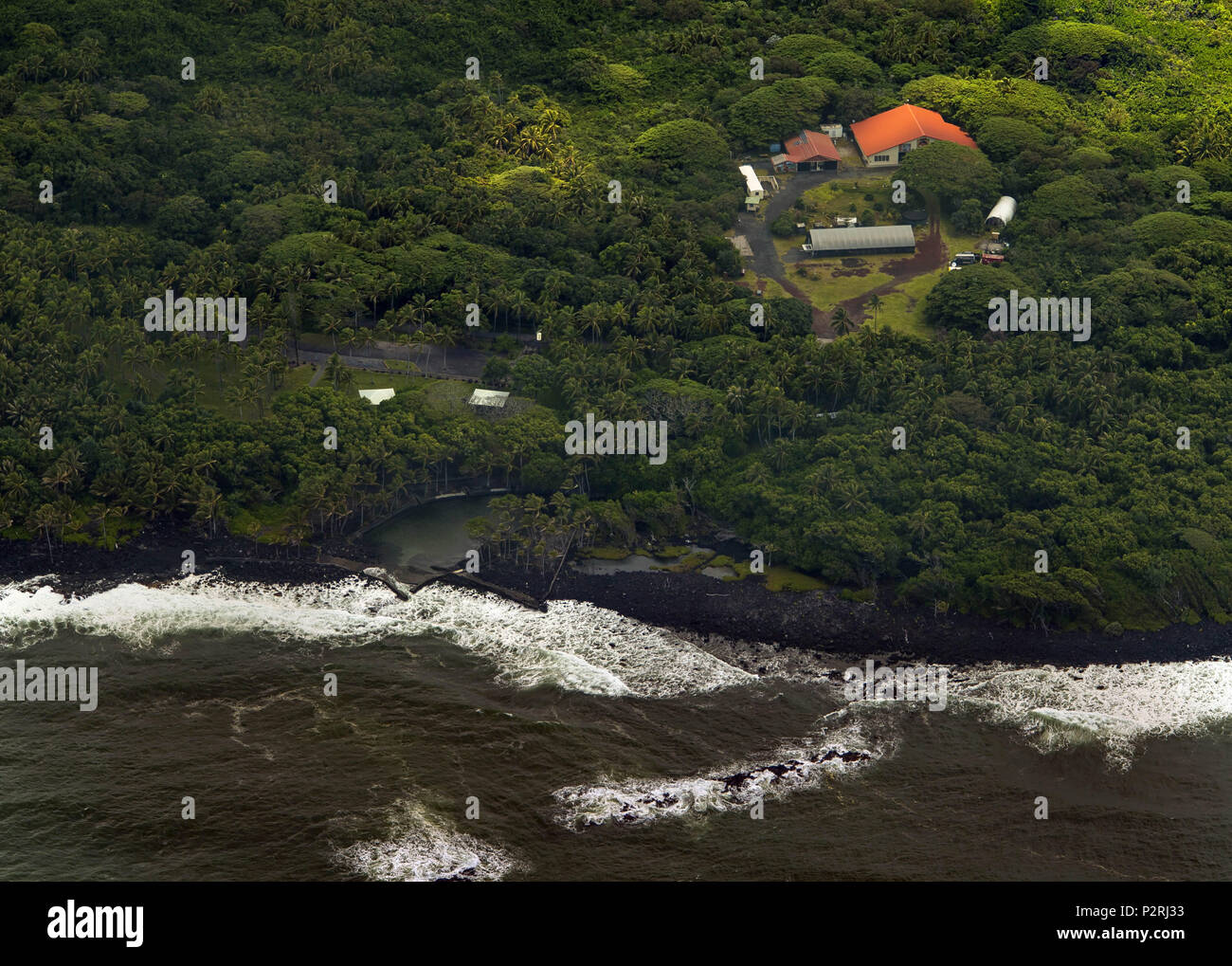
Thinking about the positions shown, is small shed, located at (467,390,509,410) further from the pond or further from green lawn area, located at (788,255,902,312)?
green lawn area, located at (788,255,902,312)

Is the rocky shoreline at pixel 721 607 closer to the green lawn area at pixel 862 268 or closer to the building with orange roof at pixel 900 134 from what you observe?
the green lawn area at pixel 862 268

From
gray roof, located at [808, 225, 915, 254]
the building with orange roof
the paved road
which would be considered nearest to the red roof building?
the building with orange roof

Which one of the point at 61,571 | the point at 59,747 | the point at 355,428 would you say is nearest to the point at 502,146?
the point at 355,428

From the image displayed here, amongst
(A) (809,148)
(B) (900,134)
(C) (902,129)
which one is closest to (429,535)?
(A) (809,148)

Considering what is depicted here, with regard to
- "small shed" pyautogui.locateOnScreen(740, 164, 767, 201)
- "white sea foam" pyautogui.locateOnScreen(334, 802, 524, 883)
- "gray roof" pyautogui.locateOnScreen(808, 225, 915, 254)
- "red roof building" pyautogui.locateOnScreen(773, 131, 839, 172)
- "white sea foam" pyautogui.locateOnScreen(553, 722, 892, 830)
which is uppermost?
"red roof building" pyautogui.locateOnScreen(773, 131, 839, 172)

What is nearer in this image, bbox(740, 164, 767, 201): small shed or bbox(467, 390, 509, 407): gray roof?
bbox(467, 390, 509, 407): gray roof

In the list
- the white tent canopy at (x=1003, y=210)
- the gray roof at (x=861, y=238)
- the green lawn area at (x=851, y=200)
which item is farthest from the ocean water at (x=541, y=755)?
the green lawn area at (x=851, y=200)

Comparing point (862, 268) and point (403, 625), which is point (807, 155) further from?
point (403, 625)
